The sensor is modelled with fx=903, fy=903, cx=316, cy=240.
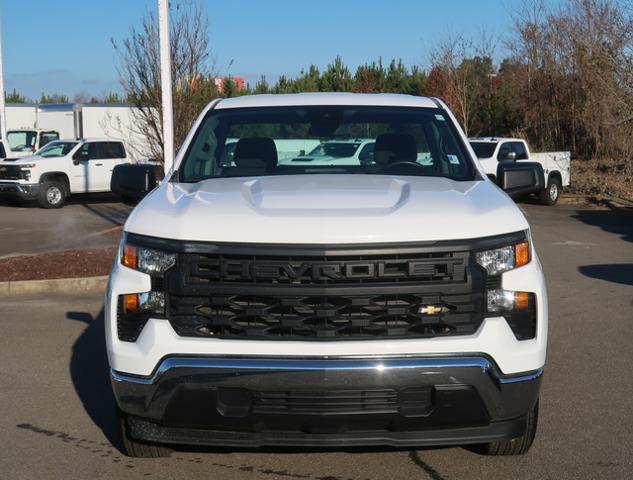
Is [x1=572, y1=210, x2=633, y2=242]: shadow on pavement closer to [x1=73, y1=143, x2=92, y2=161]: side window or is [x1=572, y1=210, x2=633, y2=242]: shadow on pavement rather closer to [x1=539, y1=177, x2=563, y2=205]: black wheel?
[x1=539, y1=177, x2=563, y2=205]: black wheel

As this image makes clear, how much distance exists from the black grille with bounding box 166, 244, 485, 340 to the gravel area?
7.30m

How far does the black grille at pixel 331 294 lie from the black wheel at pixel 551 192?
20.7 metres

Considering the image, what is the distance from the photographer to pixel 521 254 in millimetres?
4250

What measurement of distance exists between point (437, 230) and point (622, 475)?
1709 millimetres

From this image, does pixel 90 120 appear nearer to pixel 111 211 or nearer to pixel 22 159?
pixel 22 159

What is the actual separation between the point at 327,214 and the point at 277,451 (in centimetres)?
157

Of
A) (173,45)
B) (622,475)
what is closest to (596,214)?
(173,45)

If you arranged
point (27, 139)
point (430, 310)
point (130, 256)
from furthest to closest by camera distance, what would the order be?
point (27, 139), point (130, 256), point (430, 310)

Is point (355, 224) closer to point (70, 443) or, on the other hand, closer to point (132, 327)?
point (132, 327)

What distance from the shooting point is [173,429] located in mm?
4184

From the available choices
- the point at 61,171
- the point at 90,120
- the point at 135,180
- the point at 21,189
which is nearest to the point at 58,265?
the point at 135,180

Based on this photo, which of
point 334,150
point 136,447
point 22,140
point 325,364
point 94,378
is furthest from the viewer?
point 22,140

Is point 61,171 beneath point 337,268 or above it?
beneath

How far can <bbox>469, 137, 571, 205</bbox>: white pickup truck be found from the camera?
2283 cm
